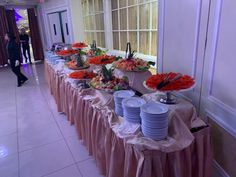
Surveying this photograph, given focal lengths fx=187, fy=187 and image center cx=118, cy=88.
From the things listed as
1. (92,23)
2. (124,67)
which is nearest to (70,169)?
(124,67)

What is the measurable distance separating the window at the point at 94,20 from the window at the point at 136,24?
41 cm

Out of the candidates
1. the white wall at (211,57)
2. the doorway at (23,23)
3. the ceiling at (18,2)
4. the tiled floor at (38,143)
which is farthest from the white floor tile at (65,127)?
the doorway at (23,23)

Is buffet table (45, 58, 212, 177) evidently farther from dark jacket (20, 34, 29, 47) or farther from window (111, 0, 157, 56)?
dark jacket (20, 34, 29, 47)

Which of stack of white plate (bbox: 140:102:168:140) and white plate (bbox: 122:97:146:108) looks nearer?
stack of white plate (bbox: 140:102:168:140)

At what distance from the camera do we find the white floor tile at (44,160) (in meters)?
1.88

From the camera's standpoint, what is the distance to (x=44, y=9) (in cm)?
665

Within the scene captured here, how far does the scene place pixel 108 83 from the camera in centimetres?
173

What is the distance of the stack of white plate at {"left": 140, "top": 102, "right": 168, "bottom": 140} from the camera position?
A: 103cm

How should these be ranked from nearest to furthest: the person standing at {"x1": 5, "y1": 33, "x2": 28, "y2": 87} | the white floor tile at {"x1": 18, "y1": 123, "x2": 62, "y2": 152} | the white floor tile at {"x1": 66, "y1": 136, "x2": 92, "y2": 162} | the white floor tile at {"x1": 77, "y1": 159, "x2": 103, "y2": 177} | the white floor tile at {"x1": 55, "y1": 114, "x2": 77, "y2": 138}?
the white floor tile at {"x1": 77, "y1": 159, "x2": 103, "y2": 177}, the white floor tile at {"x1": 66, "y1": 136, "x2": 92, "y2": 162}, the white floor tile at {"x1": 18, "y1": 123, "x2": 62, "y2": 152}, the white floor tile at {"x1": 55, "y1": 114, "x2": 77, "y2": 138}, the person standing at {"x1": 5, "y1": 33, "x2": 28, "y2": 87}

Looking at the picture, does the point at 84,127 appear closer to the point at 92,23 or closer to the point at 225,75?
the point at 225,75

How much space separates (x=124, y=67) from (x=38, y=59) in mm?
7118

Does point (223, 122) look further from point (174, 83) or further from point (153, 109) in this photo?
point (153, 109)

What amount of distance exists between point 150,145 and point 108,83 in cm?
83

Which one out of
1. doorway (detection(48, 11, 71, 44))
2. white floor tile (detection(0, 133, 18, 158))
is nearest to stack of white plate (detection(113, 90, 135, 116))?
white floor tile (detection(0, 133, 18, 158))
